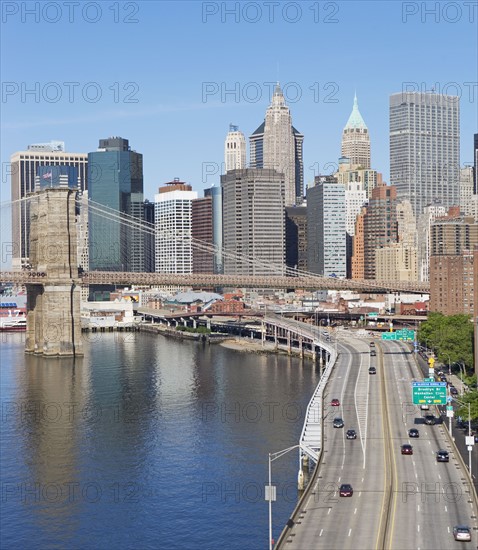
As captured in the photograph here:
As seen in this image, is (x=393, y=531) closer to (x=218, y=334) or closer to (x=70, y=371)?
(x=70, y=371)

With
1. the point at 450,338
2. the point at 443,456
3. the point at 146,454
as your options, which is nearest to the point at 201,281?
the point at 450,338

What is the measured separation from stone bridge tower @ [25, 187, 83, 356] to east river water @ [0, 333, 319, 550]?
12357mm

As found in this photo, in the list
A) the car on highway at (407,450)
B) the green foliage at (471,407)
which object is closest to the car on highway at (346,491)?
the car on highway at (407,450)

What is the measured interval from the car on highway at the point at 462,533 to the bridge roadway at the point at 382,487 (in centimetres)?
36

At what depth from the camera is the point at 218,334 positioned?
502ft

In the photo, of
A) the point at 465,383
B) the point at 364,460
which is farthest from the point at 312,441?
the point at 465,383

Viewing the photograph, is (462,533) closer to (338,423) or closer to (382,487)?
(382,487)

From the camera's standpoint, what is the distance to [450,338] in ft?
305

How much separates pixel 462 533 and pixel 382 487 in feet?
26.3

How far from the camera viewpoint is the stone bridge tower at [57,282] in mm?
119250

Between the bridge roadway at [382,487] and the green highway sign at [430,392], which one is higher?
the green highway sign at [430,392]

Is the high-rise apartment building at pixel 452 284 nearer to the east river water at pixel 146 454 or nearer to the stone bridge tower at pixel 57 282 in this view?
the east river water at pixel 146 454

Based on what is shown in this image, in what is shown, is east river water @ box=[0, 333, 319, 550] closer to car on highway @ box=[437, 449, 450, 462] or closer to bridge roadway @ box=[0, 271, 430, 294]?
car on highway @ box=[437, 449, 450, 462]

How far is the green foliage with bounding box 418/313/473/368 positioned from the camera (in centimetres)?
8956
